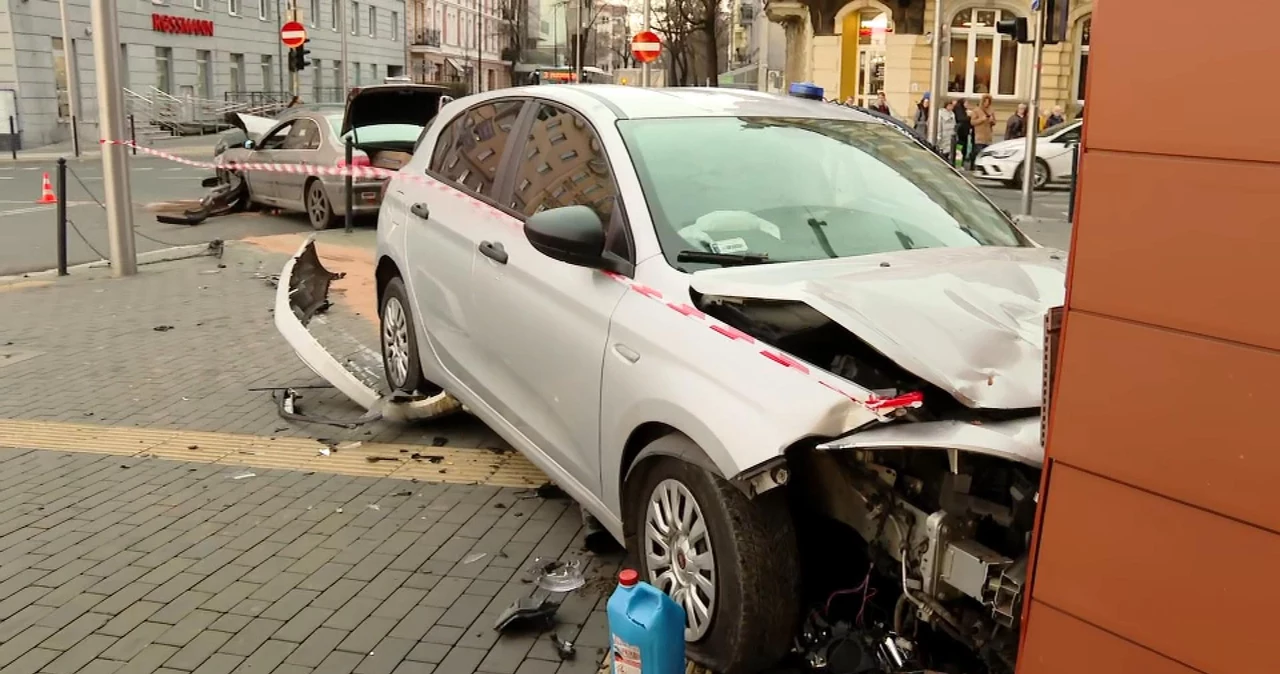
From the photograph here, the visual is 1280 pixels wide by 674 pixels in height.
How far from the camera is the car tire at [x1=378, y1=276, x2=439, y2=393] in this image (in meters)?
5.85

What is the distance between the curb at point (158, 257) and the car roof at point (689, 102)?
8.22 meters

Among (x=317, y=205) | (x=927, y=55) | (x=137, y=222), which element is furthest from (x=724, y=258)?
(x=927, y=55)

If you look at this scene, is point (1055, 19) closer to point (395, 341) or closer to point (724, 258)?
point (395, 341)

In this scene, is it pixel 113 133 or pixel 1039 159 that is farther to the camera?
pixel 1039 159

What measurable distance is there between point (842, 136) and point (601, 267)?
1.28m

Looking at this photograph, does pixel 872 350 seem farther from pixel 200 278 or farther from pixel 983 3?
pixel 983 3

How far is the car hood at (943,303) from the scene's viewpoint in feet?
9.27

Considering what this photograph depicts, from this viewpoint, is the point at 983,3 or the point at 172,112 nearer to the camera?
the point at 983,3

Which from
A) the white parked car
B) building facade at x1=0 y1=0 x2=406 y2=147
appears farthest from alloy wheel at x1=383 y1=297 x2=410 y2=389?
the white parked car

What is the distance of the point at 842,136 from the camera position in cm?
443

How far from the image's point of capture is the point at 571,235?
3707mm

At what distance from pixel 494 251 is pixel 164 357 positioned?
4150 mm

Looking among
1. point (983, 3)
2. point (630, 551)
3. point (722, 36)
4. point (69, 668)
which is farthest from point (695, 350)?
point (722, 36)

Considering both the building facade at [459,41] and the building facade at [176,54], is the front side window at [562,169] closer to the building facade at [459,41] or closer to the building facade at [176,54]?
the building facade at [176,54]
